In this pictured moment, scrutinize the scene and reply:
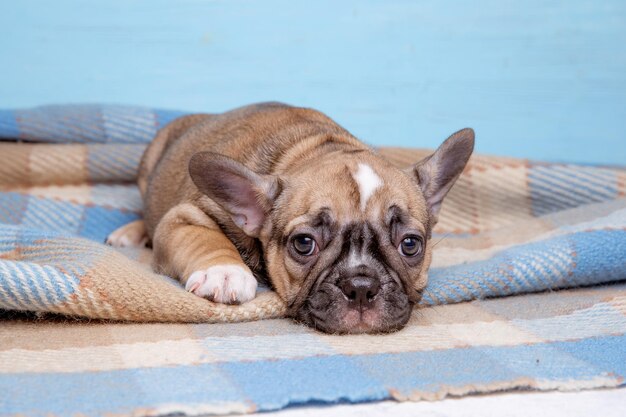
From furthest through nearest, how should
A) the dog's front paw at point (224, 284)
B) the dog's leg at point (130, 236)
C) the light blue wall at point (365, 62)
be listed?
the light blue wall at point (365, 62) < the dog's leg at point (130, 236) < the dog's front paw at point (224, 284)

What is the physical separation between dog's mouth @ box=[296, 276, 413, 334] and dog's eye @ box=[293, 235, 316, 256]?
23cm

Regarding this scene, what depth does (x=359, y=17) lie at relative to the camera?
591 centimetres

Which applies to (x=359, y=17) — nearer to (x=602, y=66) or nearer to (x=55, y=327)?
(x=602, y=66)

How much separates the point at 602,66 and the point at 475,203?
6.03ft

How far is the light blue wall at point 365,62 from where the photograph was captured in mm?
5695

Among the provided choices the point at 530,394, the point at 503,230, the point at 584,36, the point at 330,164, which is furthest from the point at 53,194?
the point at 584,36

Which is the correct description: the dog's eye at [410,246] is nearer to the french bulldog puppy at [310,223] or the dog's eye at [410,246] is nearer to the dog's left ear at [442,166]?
the french bulldog puppy at [310,223]

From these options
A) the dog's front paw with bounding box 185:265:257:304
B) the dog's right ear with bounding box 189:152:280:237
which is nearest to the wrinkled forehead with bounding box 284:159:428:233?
the dog's right ear with bounding box 189:152:280:237

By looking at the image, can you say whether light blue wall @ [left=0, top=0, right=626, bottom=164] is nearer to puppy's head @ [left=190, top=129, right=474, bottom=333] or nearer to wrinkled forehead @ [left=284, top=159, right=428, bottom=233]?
puppy's head @ [left=190, top=129, right=474, bottom=333]

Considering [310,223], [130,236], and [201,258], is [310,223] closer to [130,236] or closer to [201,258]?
[201,258]

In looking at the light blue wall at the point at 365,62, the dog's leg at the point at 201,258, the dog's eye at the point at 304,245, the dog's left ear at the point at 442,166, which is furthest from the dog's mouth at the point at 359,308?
the light blue wall at the point at 365,62

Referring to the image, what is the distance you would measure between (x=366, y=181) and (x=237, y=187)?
0.53m

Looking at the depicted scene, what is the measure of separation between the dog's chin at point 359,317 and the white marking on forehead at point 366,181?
14.8 inches

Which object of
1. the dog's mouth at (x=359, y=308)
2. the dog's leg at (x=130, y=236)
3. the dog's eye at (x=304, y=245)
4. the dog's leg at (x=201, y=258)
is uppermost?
the dog's eye at (x=304, y=245)
